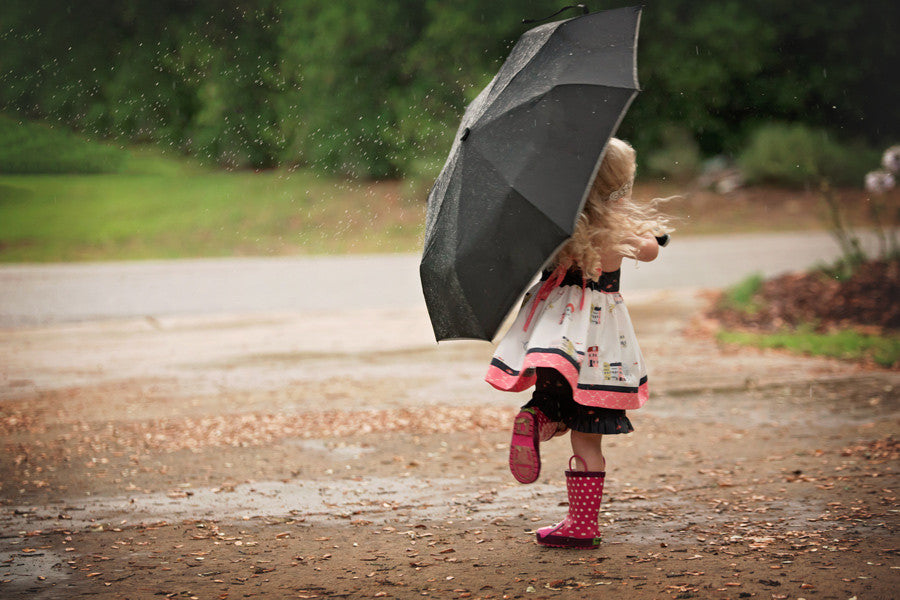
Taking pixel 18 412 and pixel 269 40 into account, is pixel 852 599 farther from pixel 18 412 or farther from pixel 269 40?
pixel 269 40

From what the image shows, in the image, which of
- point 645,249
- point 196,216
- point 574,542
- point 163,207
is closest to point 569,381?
point 645,249

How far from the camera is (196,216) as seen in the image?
866 inches

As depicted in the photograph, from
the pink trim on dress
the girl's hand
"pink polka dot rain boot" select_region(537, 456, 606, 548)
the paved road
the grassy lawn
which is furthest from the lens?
the grassy lawn

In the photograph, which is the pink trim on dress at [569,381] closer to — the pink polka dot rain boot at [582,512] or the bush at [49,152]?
the pink polka dot rain boot at [582,512]

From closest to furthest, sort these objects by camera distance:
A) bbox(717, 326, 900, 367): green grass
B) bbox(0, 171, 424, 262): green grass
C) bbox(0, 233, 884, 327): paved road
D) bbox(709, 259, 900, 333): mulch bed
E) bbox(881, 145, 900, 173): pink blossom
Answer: bbox(717, 326, 900, 367): green grass, bbox(881, 145, 900, 173): pink blossom, bbox(709, 259, 900, 333): mulch bed, bbox(0, 233, 884, 327): paved road, bbox(0, 171, 424, 262): green grass

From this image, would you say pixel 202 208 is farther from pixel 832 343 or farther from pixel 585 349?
pixel 585 349

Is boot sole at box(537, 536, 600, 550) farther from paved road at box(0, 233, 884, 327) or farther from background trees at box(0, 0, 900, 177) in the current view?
background trees at box(0, 0, 900, 177)

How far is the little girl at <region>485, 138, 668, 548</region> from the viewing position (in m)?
3.49

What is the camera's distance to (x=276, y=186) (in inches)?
971

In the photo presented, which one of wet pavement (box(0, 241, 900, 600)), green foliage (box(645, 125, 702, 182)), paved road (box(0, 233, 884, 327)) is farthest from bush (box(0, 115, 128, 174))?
wet pavement (box(0, 241, 900, 600))

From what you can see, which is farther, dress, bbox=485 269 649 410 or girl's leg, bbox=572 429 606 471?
girl's leg, bbox=572 429 606 471

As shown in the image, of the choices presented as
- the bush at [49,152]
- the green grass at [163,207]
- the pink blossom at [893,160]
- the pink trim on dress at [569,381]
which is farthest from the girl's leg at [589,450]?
the bush at [49,152]

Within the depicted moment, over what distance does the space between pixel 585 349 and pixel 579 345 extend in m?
0.03

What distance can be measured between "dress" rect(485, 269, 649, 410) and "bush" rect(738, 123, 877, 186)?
19368 millimetres
